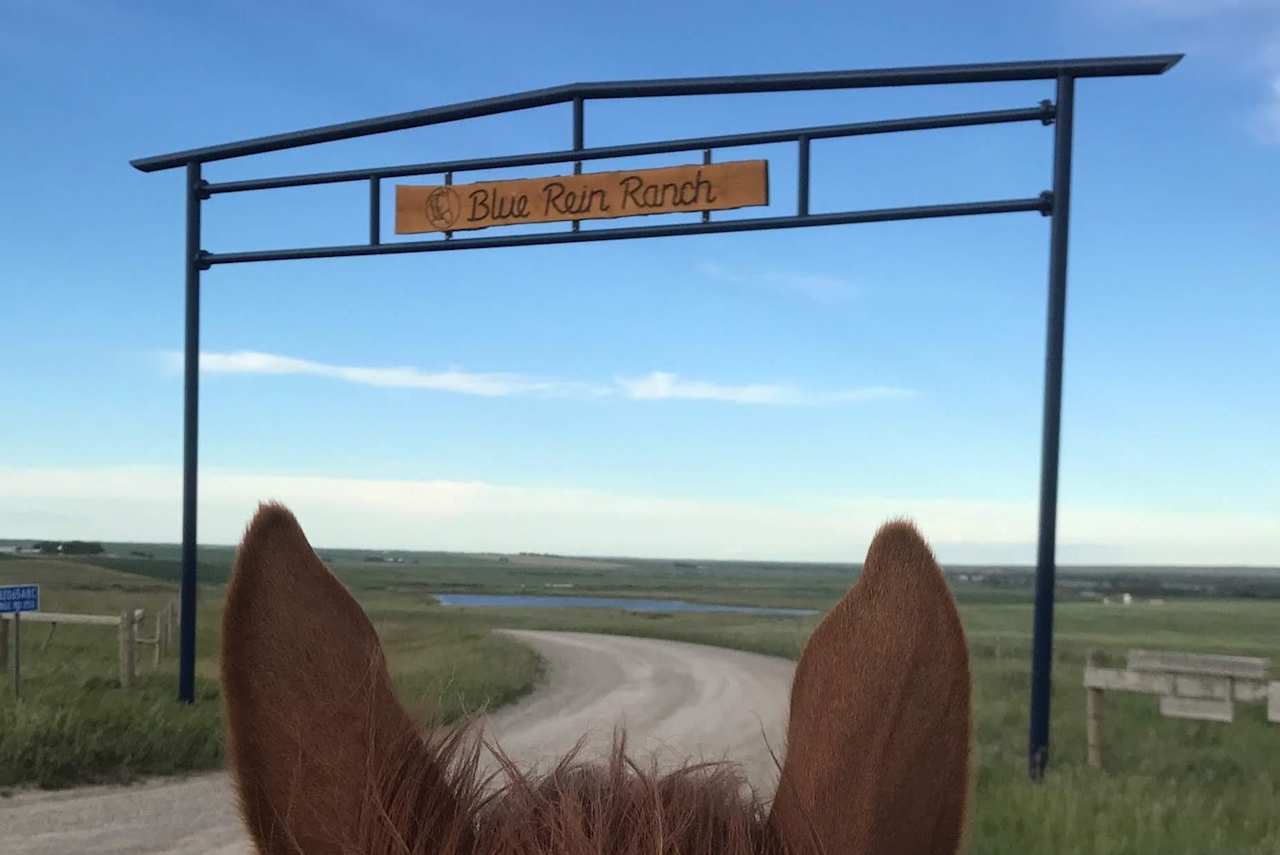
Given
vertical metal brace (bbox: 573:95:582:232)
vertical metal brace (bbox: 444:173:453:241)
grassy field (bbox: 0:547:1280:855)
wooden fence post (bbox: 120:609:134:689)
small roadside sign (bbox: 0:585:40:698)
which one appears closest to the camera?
grassy field (bbox: 0:547:1280:855)

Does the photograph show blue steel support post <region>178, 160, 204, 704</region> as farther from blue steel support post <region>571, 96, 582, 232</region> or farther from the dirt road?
blue steel support post <region>571, 96, 582, 232</region>

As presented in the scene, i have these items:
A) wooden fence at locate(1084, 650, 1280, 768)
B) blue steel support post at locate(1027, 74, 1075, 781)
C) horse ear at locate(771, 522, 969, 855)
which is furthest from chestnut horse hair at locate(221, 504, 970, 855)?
wooden fence at locate(1084, 650, 1280, 768)

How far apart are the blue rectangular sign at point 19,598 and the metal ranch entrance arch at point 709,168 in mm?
1778

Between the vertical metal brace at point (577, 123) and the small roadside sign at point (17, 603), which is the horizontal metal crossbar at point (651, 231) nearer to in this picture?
the vertical metal brace at point (577, 123)

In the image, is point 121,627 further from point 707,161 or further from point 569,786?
point 569,786

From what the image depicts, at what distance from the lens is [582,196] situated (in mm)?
7703

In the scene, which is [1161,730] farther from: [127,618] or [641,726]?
[127,618]

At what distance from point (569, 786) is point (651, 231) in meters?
6.53

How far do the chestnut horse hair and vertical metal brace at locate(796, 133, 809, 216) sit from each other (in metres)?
6.17

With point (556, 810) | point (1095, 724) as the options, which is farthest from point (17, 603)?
point (556, 810)

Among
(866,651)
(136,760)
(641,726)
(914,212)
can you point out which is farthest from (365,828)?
(641,726)

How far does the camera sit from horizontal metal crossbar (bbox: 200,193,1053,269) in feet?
21.4

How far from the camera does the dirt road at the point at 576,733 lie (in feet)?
18.2

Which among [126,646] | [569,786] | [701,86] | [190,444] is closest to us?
[569,786]
